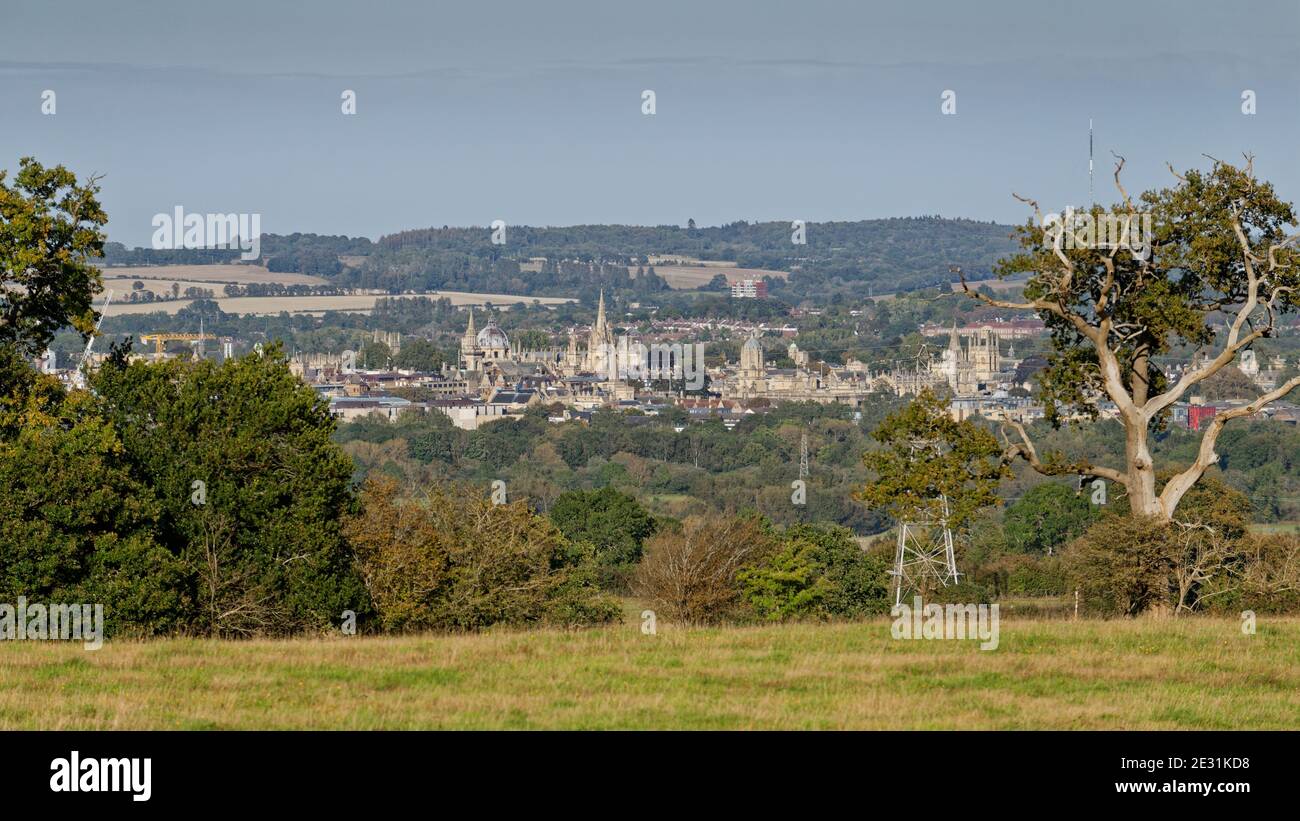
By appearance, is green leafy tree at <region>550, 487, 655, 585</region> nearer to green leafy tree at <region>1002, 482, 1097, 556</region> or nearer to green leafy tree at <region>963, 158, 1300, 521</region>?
green leafy tree at <region>1002, 482, 1097, 556</region>

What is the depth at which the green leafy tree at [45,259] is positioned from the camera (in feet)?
80.1

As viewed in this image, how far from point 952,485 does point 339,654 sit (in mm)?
9102

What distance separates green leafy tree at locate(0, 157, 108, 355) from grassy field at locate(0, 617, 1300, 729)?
280 inches

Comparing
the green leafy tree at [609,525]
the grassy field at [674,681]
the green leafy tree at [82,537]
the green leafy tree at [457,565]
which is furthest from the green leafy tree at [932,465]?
the green leafy tree at [609,525]

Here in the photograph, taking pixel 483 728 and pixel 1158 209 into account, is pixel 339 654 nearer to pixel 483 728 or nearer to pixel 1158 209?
pixel 483 728

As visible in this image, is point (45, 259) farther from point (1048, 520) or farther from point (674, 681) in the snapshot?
point (1048, 520)

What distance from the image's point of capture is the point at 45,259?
24.7 meters

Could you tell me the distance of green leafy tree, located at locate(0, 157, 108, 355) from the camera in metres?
24.4

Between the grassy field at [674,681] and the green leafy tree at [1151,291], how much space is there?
530 centimetres

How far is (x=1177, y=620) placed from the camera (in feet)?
71.0

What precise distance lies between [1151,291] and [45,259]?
14.3m

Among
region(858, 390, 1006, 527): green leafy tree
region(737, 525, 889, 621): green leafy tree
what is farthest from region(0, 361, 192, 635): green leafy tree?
region(737, 525, 889, 621): green leafy tree

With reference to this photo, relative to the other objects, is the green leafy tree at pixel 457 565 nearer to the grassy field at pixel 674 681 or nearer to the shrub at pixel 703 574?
the shrub at pixel 703 574

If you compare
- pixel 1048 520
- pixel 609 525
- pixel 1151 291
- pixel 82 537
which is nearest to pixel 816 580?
pixel 1151 291
